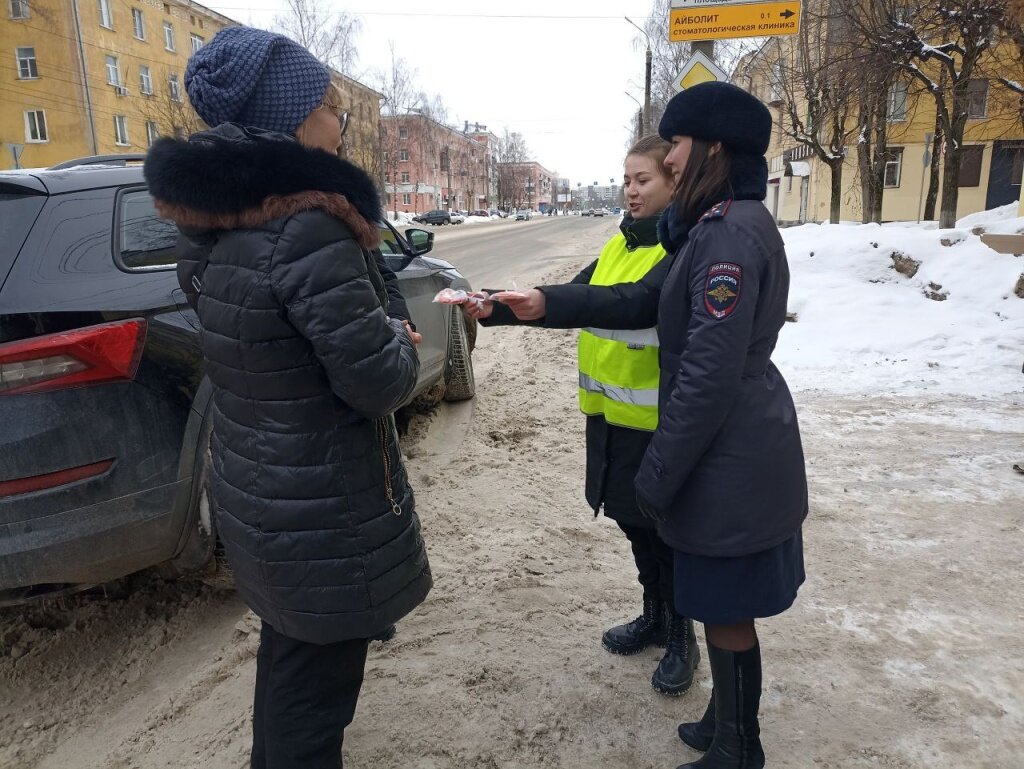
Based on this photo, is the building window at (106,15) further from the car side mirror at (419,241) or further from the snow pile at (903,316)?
the car side mirror at (419,241)

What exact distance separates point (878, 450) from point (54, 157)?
135 ft

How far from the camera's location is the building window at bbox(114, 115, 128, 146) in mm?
36875

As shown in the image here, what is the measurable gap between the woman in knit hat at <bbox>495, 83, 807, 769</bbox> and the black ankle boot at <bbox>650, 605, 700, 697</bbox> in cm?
48

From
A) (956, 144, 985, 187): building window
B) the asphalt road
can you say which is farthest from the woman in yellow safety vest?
(956, 144, 985, 187): building window

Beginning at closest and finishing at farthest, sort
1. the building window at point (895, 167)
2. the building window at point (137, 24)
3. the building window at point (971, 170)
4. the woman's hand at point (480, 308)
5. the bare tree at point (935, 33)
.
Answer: the woman's hand at point (480, 308), the bare tree at point (935, 33), the building window at point (971, 170), the building window at point (895, 167), the building window at point (137, 24)

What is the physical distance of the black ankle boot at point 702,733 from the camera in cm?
215

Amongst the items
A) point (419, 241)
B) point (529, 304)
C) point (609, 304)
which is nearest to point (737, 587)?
point (609, 304)

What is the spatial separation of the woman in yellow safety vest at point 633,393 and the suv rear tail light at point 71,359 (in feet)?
3.60

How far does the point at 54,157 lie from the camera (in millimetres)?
35344

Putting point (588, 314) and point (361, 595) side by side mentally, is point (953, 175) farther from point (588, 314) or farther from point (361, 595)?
point (361, 595)

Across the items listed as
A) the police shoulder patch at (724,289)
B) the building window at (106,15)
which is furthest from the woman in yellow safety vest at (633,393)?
the building window at (106,15)

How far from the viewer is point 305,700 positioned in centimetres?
170

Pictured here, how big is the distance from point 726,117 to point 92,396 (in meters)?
1.96

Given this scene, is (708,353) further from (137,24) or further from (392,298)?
(137,24)
